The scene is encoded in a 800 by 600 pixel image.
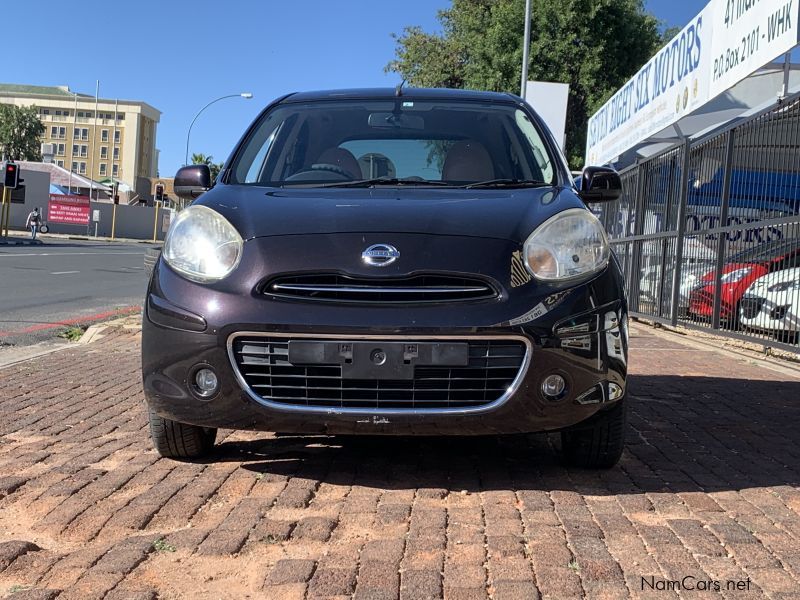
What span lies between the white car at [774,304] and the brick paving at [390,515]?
10.1 feet

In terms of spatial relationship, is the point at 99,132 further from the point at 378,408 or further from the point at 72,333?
Answer: the point at 378,408

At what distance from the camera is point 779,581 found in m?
2.54

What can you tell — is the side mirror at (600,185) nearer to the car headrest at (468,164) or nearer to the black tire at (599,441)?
the car headrest at (468,164)

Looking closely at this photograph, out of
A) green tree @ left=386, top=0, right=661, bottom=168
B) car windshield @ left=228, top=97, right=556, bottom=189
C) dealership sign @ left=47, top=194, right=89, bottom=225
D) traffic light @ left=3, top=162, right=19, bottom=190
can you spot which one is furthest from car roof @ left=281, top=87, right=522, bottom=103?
dealership sign @ left=47, top=194, right=89, bottom=225

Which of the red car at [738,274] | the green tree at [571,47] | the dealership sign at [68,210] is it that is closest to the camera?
the red car at [738,274]

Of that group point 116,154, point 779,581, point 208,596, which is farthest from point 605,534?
point 116,154

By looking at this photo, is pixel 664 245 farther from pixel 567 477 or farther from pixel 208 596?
pixel 208 596

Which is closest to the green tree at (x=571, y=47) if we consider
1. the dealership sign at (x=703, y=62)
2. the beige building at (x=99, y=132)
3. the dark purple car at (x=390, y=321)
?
the dealership sign at (x=703, y=62)

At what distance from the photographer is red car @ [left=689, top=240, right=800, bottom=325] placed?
25.1ft

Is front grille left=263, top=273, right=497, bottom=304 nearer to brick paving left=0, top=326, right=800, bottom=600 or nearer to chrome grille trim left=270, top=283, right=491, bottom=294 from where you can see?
chrome grille trim left=270, top=283, right=491, bottom=294

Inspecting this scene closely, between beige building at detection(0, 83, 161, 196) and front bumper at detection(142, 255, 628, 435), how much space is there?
5193 inches

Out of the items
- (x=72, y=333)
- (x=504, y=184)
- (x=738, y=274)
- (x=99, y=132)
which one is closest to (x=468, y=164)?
(x=504, y=184)

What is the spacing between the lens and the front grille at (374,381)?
10.6 feet

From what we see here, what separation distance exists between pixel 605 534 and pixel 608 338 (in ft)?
2.56
